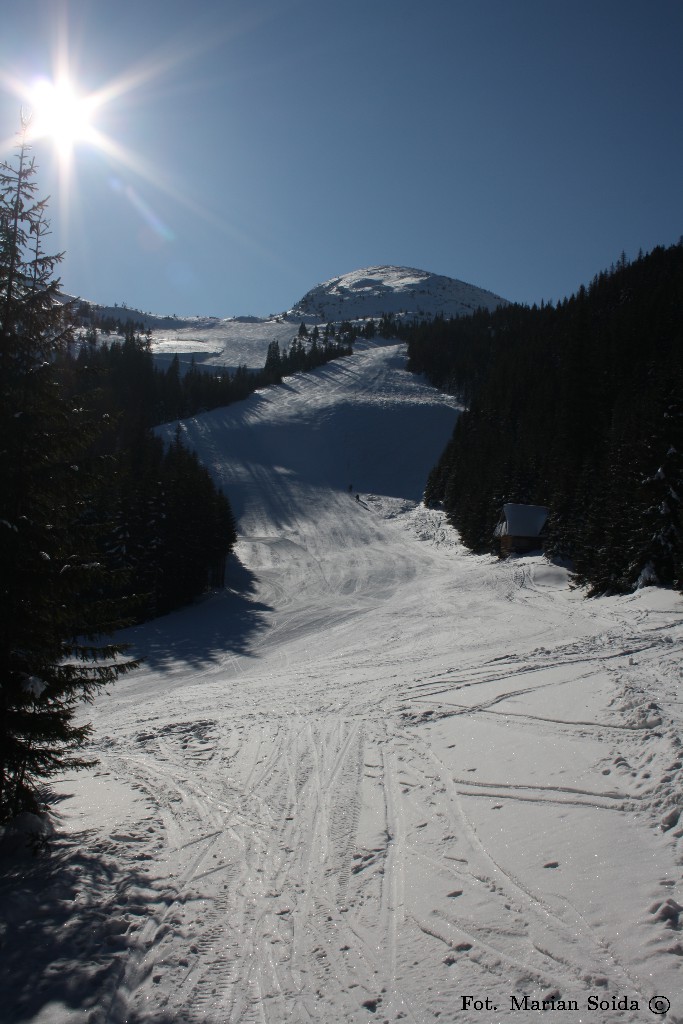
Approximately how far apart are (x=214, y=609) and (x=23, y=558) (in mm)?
31100

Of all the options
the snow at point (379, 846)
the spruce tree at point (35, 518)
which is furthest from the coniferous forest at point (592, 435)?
the spruce tree at point (35, 518)

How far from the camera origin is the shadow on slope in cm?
2749

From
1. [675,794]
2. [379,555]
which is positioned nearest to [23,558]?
[675,794]

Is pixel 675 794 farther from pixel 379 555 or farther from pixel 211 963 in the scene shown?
pixel 379 555

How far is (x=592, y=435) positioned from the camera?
5294cm

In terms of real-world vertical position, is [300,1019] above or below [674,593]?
below

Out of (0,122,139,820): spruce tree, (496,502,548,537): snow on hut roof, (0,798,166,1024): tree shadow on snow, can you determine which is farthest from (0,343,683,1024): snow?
(496,502,548,537): snow on hut roof

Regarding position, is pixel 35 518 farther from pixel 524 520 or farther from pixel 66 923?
pixel 524 520

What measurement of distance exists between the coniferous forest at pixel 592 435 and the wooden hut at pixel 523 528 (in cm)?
175

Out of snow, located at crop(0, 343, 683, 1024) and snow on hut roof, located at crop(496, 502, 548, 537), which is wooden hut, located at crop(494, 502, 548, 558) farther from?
snow, located at crop(0, 343, 683, 1024)

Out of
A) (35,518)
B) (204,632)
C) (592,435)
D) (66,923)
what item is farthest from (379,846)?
(592,435)

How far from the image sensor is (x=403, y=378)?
140375 millimetres

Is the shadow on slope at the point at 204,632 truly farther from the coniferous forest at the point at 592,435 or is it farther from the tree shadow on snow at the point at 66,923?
the tree shadow on snow at the point at 66,923

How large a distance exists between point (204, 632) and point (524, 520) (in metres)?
24.2
